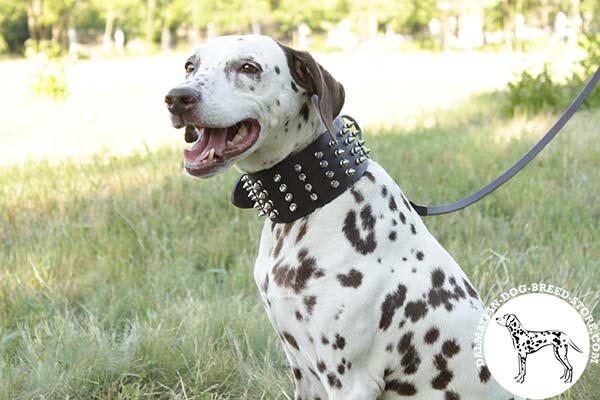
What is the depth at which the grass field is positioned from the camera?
3.34 m

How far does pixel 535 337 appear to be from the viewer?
246 cm

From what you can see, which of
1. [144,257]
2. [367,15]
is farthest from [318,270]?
[367,15]

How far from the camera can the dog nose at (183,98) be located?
226cm

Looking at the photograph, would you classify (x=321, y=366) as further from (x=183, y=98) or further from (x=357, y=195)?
(x=183, y=98)

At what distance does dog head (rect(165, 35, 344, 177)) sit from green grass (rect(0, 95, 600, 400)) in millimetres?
1230

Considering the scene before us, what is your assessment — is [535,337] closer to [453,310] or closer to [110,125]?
[453,310]

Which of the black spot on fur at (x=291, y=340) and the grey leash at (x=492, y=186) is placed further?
the grey leash at (x=492, y=186)

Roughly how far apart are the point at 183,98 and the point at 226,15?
54838mm

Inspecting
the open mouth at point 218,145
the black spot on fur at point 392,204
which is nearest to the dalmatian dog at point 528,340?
the black spot on fur at point 392,204

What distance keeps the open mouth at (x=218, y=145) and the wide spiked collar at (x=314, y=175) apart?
16 centimetres

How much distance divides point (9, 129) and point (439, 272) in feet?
29.8

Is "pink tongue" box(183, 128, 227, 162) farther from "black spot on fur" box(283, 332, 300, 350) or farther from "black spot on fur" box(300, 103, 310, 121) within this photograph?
"black spot on fur" box(283, 332, 300, 350)

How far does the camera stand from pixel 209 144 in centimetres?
238

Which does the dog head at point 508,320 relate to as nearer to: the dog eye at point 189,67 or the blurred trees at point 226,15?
the dog eye at point 189,67
